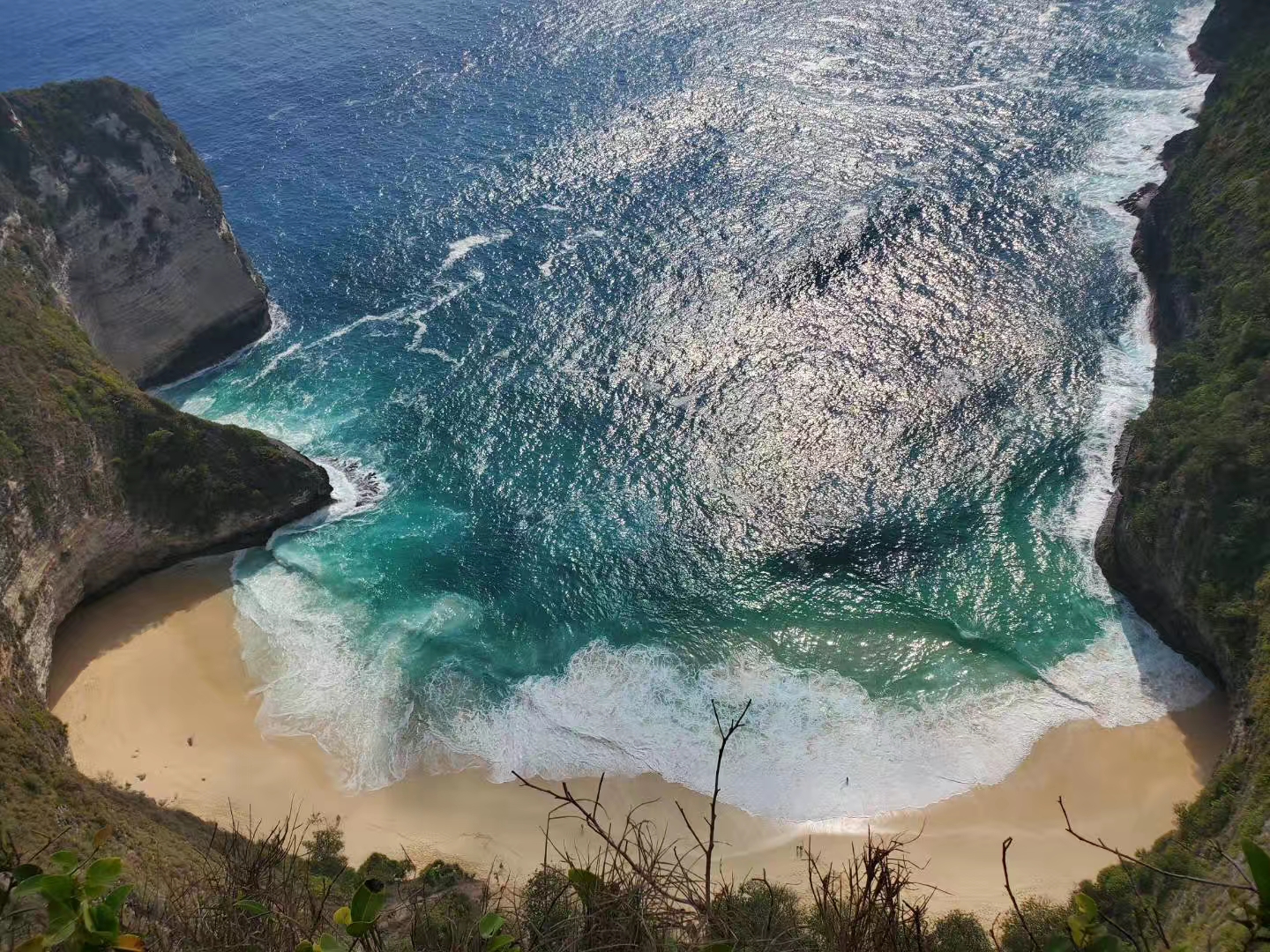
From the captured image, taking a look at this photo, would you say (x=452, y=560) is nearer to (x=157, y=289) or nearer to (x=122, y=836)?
(x=122, y=836)

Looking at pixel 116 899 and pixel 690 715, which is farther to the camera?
pixel 690 715

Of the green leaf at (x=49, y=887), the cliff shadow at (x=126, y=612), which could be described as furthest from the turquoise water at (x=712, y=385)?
the green leaf at (x=49, y=887)

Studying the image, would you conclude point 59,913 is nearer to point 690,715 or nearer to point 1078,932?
point 1078,932

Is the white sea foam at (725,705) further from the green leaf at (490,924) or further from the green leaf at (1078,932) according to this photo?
the green leaf at (1078,932)

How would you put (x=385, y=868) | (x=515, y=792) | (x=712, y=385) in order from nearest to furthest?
1. (x=385, y=868)
2. (x=515, y=792)
3. (x=712, y=385)

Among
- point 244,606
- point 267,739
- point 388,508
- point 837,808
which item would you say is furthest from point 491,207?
point 837,808


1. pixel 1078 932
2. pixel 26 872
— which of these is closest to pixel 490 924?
pixel 26 872
